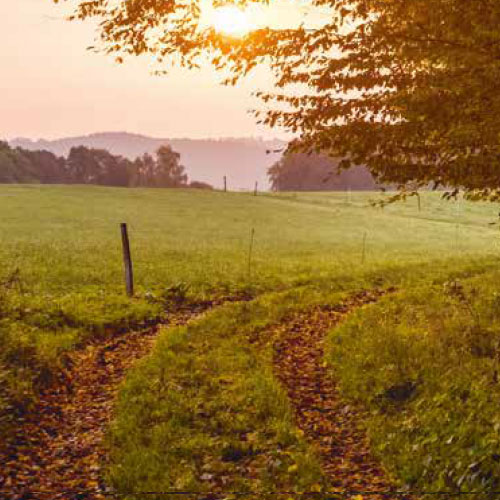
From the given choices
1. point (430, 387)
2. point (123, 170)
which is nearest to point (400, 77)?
point (430, 387)

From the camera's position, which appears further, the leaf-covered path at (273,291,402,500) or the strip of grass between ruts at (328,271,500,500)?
the leaf-covered path at (273,291,402,500)

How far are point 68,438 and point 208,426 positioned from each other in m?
2.08

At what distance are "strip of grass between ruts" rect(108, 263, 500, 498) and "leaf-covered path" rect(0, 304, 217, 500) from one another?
0.33 meters

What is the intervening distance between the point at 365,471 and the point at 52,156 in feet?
428

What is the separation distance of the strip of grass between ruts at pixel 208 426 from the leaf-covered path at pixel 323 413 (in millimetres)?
281

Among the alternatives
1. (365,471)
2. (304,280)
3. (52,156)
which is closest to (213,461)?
(365,471)

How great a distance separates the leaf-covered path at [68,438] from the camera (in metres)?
8.02

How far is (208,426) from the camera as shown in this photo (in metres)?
9.42

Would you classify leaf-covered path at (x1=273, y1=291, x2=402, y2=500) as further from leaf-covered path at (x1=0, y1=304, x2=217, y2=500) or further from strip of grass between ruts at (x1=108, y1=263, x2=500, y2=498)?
leaf-covered path at (x1=0, y1=304, x2=217, y2=500)

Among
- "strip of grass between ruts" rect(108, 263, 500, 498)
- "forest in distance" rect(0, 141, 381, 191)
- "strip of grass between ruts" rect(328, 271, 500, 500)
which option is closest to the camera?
"strip of grass between ruts" rect(328, 271, 500, 500)

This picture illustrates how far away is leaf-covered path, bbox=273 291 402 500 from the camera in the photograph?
8156mm

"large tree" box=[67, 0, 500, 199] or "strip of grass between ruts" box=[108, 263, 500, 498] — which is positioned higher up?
"large tree" box=[67, 0, 500, 199]

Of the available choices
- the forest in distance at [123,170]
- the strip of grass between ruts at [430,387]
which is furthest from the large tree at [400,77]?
the forest in distance at [123,170]

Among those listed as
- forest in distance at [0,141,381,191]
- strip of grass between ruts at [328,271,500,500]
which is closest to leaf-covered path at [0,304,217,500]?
strip of grass between ruts at [328,271,500,500]
